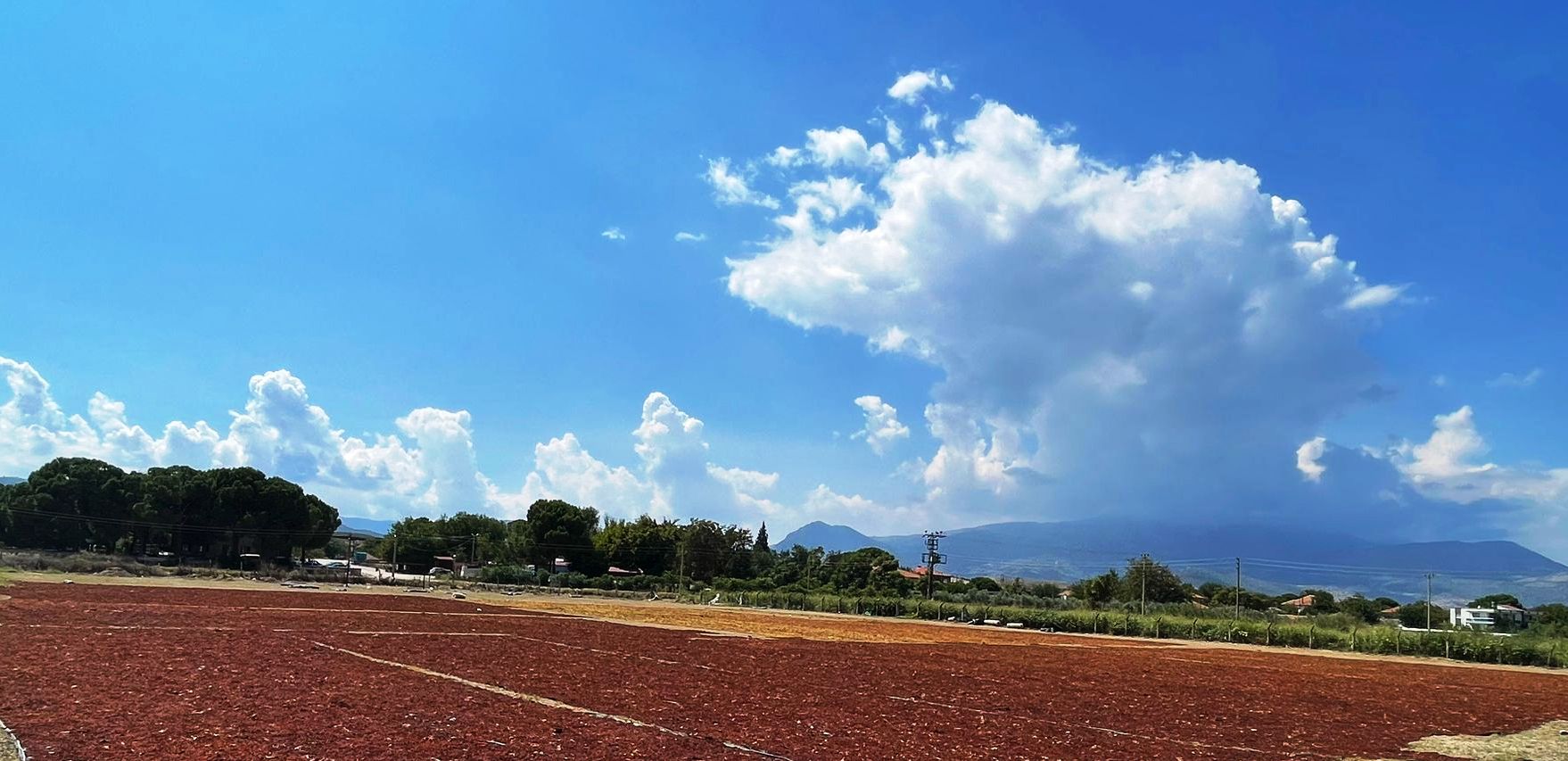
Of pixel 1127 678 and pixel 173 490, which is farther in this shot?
pixel 173 490

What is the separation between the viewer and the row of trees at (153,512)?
3497 inches

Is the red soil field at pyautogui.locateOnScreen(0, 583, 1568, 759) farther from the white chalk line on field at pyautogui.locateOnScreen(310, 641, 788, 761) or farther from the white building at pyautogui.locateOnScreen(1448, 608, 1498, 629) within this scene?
the white building at pyautogui.locateOnScreen(1448, 608, 1498, 629)

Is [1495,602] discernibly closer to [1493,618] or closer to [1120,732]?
[1493,618]

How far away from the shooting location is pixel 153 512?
3551 inches

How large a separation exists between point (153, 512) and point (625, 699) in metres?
96.9

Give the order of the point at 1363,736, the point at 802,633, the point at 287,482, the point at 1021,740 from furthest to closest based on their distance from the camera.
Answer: the point at 287,482 → the point at 802,633 → the point at 1363,736 → the point at 1021,740

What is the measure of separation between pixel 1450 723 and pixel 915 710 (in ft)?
35.5

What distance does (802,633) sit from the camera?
138ft

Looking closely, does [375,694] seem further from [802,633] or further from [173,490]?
[173,490]

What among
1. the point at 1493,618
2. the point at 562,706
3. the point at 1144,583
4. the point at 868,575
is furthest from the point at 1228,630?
the point at 1493,618

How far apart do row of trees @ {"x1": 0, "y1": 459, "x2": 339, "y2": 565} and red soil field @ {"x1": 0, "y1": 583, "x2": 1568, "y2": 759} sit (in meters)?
69.2

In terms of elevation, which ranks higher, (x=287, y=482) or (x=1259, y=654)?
(x=287, y=482)

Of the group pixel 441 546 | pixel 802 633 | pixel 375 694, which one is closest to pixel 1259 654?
pixel 802 633

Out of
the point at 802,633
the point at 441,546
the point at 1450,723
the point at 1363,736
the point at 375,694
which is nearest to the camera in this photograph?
the point at 375,694
